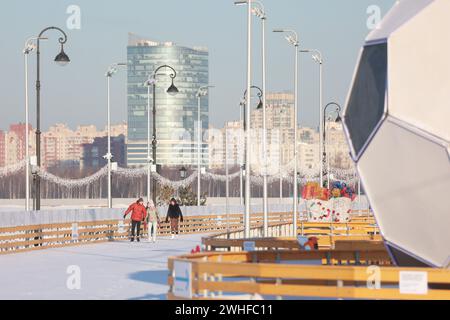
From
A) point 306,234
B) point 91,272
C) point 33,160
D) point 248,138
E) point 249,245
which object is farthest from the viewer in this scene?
point 33,160

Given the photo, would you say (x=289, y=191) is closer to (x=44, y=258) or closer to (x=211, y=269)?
(x=44, y=258)

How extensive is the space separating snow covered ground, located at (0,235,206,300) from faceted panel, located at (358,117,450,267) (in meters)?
4.81

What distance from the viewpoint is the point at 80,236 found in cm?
4338

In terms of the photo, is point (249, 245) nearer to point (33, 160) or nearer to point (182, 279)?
point (182, 279)

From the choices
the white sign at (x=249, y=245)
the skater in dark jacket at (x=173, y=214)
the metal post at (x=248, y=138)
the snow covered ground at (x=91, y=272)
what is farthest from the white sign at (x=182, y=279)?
the skater in dark jacket at (x=173, y=214)

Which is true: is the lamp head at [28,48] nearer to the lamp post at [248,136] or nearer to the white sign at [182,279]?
the lamp post at [248,136]

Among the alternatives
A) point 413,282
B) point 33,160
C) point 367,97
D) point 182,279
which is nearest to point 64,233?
point 33,160

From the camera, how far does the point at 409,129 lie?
1532 cm

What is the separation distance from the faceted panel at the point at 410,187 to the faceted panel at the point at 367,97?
0.20 m

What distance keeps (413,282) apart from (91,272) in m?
13.6

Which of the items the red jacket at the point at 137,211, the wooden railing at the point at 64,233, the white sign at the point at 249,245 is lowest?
the wooden railing at the point at 64,233

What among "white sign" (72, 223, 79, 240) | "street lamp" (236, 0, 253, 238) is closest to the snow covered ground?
"white sign" (72, 223, 79, 240)

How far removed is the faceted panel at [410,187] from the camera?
49.6 feet
